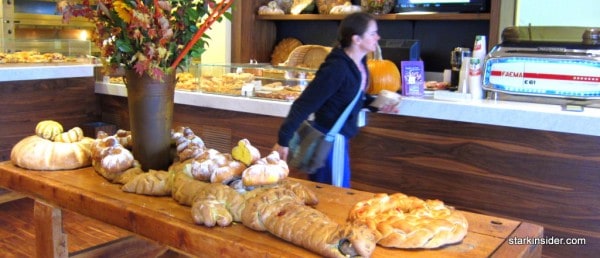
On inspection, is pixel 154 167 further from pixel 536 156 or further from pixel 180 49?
pixel 536 156

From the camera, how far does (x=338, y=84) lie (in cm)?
244

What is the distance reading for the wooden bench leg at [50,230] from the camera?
1.92 m

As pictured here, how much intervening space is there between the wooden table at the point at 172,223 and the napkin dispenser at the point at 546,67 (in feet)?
4.33

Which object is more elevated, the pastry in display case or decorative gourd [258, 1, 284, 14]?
decorative gourd [258, 1, 284, 14]

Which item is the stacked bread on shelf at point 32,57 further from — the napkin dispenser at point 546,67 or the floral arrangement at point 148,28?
the napkin dispenser at point 546,67

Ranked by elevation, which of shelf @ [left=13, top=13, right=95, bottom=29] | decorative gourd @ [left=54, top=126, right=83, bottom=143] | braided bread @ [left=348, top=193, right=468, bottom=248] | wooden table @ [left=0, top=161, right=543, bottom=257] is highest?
shelf @ [left=13, top=13, right=95, bottom=29]

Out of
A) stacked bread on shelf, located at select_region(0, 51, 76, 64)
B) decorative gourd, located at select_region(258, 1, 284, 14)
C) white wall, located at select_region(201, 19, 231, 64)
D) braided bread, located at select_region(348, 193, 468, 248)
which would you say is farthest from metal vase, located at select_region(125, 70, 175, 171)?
white wall, located at select_region(201, 19, 231, 64)

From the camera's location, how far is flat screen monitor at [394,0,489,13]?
423 cm

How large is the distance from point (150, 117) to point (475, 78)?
1662 mm

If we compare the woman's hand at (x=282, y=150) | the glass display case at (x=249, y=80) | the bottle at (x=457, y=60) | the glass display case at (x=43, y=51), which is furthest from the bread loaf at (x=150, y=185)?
the glass display case at (x=43, y=51)

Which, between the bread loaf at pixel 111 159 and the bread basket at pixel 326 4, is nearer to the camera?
the bread loaf at pixel 111 159

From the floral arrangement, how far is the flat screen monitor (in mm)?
2806

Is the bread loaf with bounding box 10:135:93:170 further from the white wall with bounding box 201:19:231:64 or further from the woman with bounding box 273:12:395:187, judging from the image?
the white wall with bounding box 201:19:231:64

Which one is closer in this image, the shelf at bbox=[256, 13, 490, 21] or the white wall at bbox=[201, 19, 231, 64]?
the shelf at bbox=[256, 13, 490, 21]
